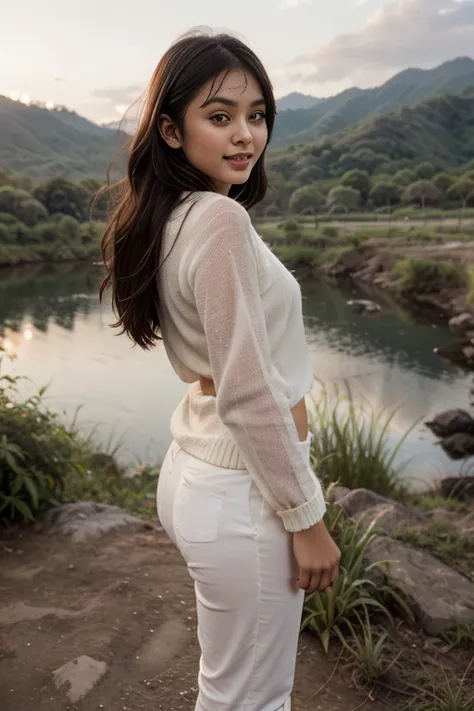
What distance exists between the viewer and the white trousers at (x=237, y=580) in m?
0.87

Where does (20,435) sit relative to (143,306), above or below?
below

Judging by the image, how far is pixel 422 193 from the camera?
30.1 m

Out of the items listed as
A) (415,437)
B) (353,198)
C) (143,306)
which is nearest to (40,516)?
(143,306)

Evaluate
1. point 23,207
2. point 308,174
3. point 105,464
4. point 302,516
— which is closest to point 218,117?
point 302,516

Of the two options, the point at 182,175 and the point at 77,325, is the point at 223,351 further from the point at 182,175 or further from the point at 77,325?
the point at 77,325

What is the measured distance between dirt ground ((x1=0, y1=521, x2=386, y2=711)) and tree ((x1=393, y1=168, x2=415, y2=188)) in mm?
33333

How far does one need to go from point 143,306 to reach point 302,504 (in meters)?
0.38

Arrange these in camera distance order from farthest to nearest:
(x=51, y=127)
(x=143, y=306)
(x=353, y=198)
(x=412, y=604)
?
(x=51, y=127)
(x=353, y=198)
(x=412, y=604)
(x=143, y=306)

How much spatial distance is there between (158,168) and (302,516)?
0.52 meters

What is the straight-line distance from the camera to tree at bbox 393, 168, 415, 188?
3350 cm

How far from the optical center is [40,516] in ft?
8.79

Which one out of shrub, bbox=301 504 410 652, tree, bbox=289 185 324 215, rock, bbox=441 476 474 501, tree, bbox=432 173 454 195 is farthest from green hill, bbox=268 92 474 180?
shrub, bbox=301 504 410 652

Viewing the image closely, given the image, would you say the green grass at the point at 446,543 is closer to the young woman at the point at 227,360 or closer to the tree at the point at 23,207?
the young woman at the point at 227,360

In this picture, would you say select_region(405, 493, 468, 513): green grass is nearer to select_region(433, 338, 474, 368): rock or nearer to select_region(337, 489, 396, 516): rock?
select_region(337, 489, 396, 516): rock
